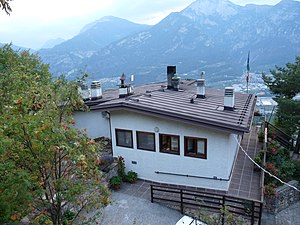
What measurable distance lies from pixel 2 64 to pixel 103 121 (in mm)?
8905

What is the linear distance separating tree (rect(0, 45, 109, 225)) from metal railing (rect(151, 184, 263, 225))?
4506 millimetres

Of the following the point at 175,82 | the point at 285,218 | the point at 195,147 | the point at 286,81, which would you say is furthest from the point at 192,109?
the point at 286,81

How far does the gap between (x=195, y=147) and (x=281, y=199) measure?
168 inches

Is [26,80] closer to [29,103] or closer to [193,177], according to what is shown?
[29,103]

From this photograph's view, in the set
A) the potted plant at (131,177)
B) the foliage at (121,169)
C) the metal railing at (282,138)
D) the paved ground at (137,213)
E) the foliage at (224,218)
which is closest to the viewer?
the foliage at (224,218)

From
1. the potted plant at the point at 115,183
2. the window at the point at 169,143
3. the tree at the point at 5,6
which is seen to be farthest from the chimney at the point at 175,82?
the tree at the point at 5,6

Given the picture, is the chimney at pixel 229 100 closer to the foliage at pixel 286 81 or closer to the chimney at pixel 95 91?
the foliage at pixel 286 81

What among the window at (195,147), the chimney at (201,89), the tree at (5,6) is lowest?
the window at (195,147)

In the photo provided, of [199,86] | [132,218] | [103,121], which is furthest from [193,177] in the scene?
[103,121]

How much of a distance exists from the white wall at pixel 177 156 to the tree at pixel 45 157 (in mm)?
5687

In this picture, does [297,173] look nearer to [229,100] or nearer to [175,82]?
[229,100]

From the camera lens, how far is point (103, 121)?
50.7 ft

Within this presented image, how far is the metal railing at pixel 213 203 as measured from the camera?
29.7ft

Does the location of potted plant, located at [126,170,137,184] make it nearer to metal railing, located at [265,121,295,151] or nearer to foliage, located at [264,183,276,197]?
foliage, located at [264,183,276,197]
